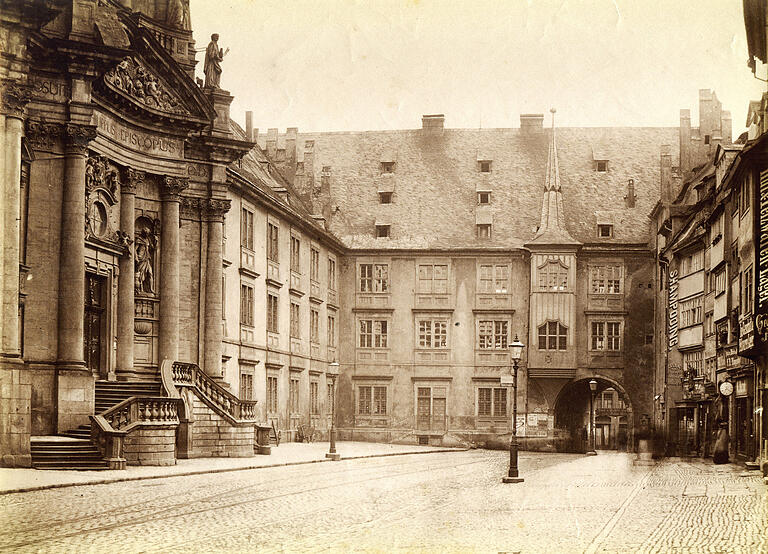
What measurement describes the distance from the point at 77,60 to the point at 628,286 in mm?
38928

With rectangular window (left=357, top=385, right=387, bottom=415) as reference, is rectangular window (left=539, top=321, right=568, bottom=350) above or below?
above

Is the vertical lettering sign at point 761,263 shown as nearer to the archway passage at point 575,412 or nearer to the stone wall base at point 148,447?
the stone wall base at point 148,447

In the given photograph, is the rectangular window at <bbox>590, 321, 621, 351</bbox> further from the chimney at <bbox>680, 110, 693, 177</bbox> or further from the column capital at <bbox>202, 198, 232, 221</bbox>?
the column capital at <bbox>202, 198, 232, 221</bbox>

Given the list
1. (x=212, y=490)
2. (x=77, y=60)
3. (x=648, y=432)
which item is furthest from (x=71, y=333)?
(x=648, y=432)

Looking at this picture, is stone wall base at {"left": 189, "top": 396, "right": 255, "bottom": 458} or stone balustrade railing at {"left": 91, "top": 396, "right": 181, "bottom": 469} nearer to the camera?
stone balustrade railing at {"left": 91, "top": 396, "right": 181, "bottom": 469}

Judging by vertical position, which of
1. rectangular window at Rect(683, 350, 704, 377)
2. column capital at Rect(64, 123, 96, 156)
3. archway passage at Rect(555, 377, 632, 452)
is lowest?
archway passage at Rect(555, 377, 632, 452)

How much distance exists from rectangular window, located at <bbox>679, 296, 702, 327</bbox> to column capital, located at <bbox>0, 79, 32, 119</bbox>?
31.3 m

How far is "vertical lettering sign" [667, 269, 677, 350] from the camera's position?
184 feet

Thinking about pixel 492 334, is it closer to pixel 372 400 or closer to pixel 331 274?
pixel 372 400

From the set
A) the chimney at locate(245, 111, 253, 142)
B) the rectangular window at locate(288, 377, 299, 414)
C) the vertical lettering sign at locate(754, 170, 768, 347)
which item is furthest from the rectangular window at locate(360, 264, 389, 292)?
the vertical lettering sign at locate(754, 170, 768, 347)

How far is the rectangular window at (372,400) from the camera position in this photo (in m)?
63.8

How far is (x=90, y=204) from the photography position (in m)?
34.4

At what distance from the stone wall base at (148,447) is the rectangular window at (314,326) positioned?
26590 millimetres

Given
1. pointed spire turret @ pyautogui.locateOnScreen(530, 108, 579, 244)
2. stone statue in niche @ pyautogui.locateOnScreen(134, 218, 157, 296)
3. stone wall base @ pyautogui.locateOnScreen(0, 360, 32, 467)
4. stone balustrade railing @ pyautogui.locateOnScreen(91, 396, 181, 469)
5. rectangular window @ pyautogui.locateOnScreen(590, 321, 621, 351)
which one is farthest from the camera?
rectangular window @ pyautogui.locateOnScreen(590, 321, 621, 351)
